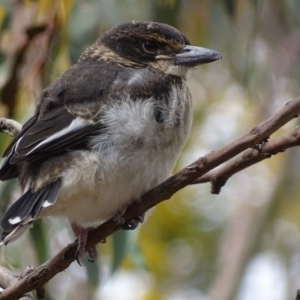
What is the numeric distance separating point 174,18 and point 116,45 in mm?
362

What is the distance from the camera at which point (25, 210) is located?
2.10 metres

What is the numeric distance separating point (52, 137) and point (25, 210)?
0.23 meters

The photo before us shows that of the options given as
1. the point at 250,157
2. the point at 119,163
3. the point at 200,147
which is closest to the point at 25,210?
the point at 119,163

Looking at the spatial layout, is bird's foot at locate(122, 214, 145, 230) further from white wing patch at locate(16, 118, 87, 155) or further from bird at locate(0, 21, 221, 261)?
white wing patch at locate(16, 118, 87, 155)

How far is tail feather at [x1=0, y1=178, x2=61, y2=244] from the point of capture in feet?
6.81

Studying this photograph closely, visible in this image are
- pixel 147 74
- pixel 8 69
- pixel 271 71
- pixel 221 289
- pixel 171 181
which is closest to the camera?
pixel 171 181

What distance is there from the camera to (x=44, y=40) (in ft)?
9.95

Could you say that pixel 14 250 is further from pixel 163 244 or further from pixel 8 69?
pixel 163 244

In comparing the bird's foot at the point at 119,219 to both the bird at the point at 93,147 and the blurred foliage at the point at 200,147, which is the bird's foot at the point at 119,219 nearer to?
the bird at the point at 93,147

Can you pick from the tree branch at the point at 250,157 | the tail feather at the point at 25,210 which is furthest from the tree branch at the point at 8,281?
the tree branch at the point at 250,157

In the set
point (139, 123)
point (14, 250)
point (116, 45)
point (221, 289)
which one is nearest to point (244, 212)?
point (221, 289)

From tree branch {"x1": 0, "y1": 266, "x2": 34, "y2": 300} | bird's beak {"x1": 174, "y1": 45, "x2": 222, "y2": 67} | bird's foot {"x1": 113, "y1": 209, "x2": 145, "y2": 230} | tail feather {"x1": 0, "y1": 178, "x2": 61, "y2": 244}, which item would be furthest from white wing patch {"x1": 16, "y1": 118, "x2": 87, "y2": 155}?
bird's beak {"x1": 174, "y1": 45, "x2": 222, "y2": 67}

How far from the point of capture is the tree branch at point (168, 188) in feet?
5.66

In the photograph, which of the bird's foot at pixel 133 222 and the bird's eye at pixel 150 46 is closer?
the bird's foot at pixel 133 222
